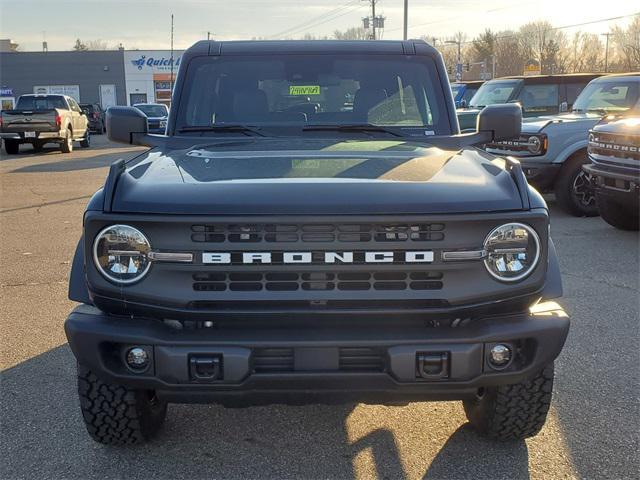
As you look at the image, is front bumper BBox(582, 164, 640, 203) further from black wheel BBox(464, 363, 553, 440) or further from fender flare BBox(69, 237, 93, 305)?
fender flare BBox(69, 237, 93, 305)

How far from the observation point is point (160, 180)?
2984 mm

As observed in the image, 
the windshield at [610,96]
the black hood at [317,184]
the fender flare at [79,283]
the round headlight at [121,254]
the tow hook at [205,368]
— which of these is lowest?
the tow hook at [205,368]

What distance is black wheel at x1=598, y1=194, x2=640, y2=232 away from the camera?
329 inches

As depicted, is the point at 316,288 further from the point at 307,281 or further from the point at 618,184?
the point at 618,184

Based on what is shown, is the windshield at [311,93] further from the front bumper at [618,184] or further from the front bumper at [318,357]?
the front bumper at [618,184]

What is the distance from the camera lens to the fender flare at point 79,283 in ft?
9.57

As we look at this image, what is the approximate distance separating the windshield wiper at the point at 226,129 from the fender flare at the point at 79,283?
4.25 ft

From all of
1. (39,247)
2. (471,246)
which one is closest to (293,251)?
(471,246)

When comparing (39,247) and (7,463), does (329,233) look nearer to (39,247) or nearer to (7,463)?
(7,463)

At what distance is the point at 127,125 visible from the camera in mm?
4207

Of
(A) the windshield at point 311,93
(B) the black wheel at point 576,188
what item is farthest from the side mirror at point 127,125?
(B) the black wheel at point 576,188

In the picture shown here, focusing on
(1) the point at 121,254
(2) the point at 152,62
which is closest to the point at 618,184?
(1) the point at 121,254

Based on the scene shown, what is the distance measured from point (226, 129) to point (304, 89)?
0.53 m

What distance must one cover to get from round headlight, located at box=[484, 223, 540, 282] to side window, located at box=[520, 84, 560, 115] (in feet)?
39.0
